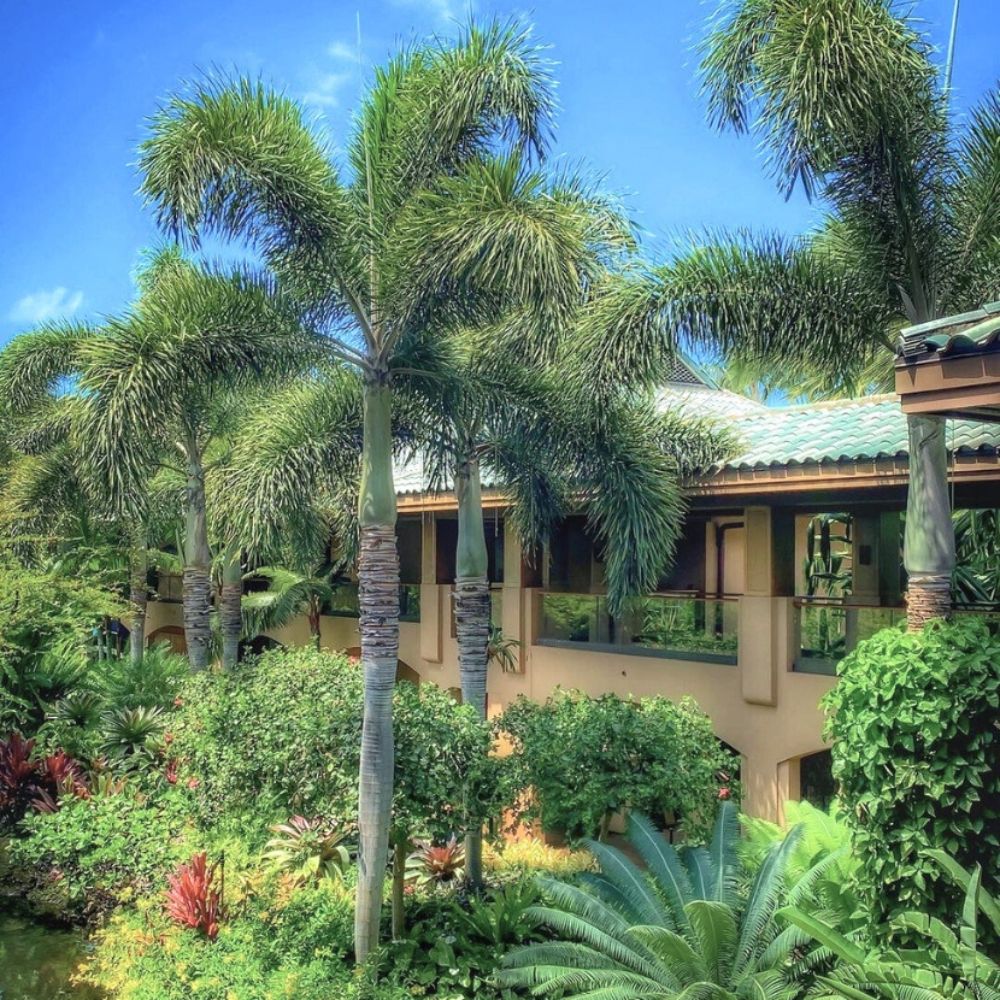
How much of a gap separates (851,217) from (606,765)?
5.49m

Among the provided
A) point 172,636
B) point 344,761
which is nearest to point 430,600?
point 344,761

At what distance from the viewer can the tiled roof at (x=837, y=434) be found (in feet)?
32.2

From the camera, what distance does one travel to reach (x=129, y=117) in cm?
903

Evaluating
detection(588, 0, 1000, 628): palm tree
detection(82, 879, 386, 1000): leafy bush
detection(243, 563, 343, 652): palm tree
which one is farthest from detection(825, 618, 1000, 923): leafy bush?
detection(243, 563, 343, 652): palm tree

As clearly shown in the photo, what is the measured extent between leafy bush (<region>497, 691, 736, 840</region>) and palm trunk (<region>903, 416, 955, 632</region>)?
3.09 m

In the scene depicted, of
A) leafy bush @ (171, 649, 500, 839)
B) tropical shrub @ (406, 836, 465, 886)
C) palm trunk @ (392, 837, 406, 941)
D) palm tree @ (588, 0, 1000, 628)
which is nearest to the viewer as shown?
palm tree @ (588, 0, 1000, 628)

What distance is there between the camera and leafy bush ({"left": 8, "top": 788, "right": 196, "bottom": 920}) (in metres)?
11.1

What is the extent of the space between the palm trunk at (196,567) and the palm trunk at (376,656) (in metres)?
8.32

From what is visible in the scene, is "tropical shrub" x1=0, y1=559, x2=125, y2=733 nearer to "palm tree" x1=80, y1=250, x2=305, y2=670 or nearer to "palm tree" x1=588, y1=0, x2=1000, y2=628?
"palm tree" x1=80, y1=250, x2=305, y2=670

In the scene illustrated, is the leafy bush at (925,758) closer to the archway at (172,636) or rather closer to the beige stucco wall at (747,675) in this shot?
the beige stucco wall at (747,675)

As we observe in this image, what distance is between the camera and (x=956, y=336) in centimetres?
502

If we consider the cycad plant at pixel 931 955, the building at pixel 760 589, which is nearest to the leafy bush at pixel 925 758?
the cycad plant at pixel 931 955

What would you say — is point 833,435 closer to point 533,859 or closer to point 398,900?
point 533,859

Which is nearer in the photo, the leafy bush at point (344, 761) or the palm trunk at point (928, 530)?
the palm trunk at point (928, 530)
